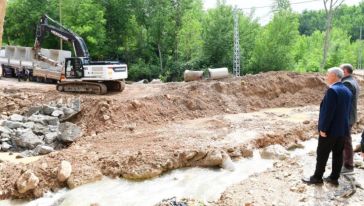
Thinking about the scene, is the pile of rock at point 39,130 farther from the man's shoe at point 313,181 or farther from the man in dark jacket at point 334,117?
the man in dark jacket at point 334,117

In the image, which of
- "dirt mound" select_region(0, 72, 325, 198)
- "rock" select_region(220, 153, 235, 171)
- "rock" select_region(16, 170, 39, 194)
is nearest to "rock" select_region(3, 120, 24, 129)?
"dirt mound" select_region(0, 72, 325, 198)

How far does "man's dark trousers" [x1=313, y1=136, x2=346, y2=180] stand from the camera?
5996 mm

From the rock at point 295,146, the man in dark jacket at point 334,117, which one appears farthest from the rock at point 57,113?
the man in dark jacket at point 334,117

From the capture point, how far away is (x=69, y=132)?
11.7 meters

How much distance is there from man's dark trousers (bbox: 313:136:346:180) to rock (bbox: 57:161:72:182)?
16.1ft

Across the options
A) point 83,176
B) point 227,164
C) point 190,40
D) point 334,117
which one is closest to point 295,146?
point 227,164

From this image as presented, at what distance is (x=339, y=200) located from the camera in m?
5.78

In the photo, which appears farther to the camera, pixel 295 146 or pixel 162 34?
pixel 162 34

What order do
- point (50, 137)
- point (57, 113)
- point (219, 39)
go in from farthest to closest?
point (219, 39)
point (57, 113)
point (50, 137)

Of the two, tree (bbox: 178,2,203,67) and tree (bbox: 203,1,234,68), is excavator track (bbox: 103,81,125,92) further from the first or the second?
tree (bbox: 203,1,234,68)

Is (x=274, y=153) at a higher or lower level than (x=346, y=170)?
lower

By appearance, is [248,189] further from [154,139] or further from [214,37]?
[214,37]

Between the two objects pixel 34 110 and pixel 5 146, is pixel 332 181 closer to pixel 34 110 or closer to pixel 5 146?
pixel 5 146

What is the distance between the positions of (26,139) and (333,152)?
28.4 feet
